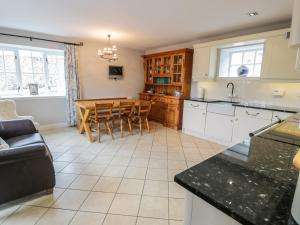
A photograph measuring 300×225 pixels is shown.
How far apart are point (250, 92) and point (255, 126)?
830mm

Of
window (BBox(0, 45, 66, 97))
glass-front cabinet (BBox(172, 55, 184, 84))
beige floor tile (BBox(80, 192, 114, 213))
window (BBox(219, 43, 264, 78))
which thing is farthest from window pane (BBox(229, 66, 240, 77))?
window (BBox(0, 45, 66, 97))

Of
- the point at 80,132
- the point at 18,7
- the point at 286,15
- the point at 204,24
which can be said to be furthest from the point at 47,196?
the point at 286,15

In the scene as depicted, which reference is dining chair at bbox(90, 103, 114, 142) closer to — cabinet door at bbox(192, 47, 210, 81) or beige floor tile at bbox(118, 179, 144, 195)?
beige floor tile at bbox(118, 179, 144, 195)

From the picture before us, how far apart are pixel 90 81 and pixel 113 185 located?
11.5 feet

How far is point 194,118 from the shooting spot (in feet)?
13.5

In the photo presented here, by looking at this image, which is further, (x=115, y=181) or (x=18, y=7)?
(x=18, y=7)

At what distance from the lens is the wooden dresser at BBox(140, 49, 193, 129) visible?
14.8 feet

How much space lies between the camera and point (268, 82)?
10.6ft

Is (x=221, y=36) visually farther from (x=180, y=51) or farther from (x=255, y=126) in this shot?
(x=255, y=126)

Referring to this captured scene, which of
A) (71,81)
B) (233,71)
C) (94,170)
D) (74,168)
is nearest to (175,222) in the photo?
(94,170)

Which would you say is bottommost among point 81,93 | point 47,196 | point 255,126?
point 47,196

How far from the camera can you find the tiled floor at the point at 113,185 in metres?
1.69

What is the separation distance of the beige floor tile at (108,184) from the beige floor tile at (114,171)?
0.33ft

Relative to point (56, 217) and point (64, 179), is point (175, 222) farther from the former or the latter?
point (64, 179)
